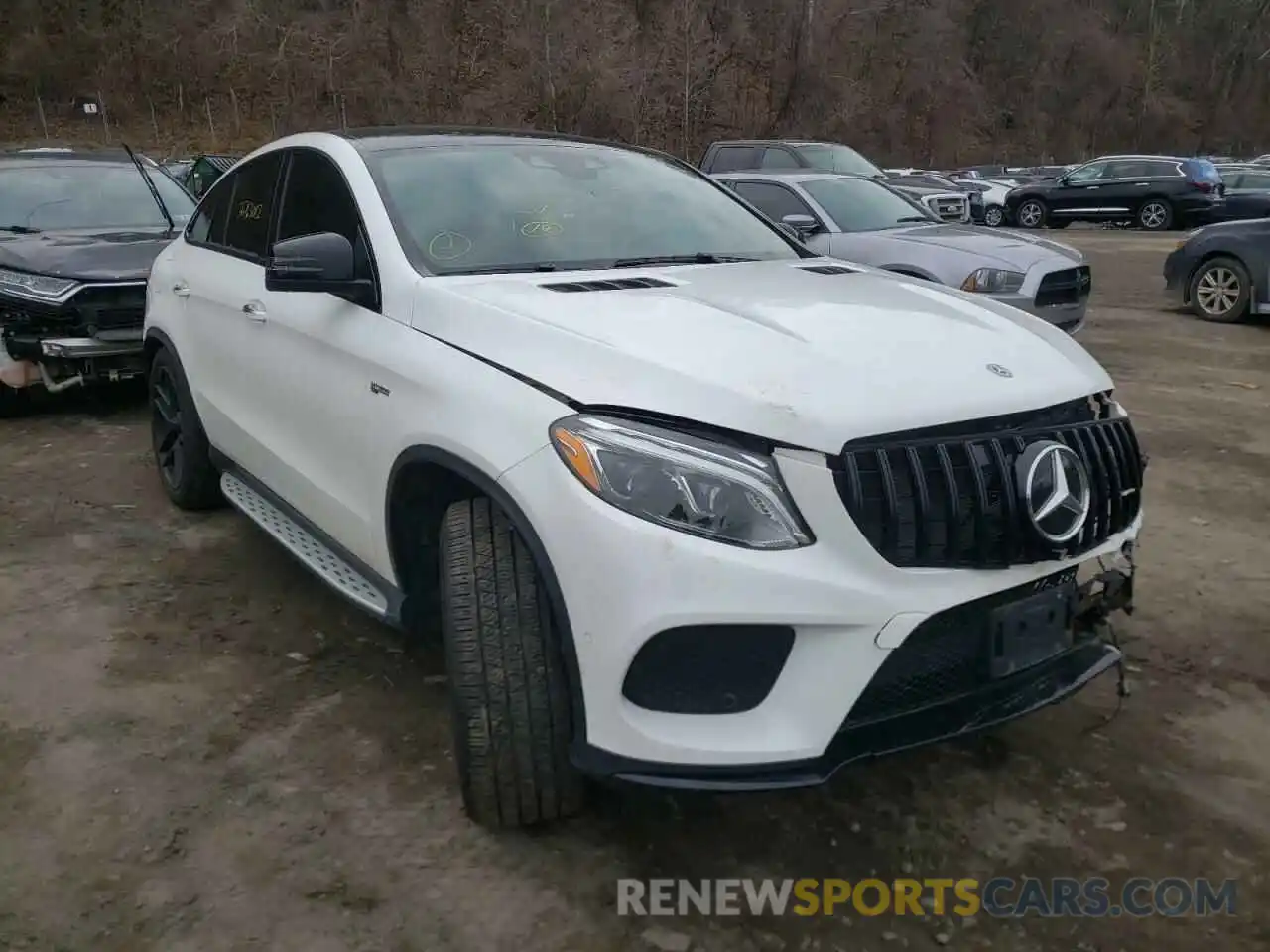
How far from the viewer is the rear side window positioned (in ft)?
71.2

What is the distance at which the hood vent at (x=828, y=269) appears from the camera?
3.38 metres

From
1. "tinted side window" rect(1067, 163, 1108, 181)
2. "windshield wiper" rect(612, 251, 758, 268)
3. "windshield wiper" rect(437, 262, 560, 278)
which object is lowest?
"windshield wiper" rect(612, 251, 758, 268)

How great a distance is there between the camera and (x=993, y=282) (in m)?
7.77

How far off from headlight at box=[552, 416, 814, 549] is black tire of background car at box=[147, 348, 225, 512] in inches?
114

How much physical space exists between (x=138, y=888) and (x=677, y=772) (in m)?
1.30

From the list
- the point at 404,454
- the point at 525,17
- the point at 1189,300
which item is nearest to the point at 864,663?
the point at 404,454

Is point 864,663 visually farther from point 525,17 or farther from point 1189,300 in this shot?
point 525,17

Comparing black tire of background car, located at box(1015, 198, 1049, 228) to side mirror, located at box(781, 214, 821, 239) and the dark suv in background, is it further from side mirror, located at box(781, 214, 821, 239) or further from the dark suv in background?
side mirror, located at box(781, 214, 821, 239)

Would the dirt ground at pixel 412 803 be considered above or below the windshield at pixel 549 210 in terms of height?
below

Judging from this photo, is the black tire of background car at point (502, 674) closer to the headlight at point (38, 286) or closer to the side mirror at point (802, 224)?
the headlight at point (38, 286)

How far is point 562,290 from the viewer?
2811 millimetres

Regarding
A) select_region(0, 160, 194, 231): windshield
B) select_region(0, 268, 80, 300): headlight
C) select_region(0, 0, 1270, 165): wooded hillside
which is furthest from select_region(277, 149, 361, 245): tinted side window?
select_region(0, 0, 1270, 165): wooded hillside

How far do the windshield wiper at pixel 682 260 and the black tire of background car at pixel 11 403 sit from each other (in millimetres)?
5079

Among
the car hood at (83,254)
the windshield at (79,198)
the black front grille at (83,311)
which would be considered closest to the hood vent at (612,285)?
the black front grille at (83,311)
